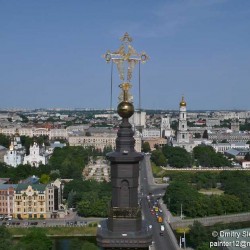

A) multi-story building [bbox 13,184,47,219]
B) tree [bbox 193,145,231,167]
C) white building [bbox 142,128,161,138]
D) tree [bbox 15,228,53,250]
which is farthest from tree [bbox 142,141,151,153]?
tree [bbox 15,228,53,250]

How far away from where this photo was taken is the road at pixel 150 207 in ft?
94.1

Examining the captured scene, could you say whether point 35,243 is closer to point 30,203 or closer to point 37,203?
point 37,203

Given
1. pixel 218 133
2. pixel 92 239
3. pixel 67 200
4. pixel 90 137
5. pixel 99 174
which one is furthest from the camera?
pixel 218 133

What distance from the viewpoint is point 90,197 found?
128ft

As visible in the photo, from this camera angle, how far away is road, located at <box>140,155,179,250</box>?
28669mm

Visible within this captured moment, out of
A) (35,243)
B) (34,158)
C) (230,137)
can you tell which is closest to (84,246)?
(35,243)

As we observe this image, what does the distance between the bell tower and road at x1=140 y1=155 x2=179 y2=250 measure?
19.8 m

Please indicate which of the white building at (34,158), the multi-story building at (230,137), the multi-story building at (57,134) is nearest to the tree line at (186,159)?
the white building at (34,158)

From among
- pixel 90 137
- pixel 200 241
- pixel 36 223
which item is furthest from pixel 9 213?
pixel 90 137

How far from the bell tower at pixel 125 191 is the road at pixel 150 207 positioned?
65.0 feet

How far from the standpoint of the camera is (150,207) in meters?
39.7

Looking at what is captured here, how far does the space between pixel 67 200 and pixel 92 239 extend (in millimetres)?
10614

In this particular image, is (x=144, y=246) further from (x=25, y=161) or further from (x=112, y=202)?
(x=25, y=161)

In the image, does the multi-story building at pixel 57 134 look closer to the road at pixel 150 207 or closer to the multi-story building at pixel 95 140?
the multi-story building at pixel 95 140
